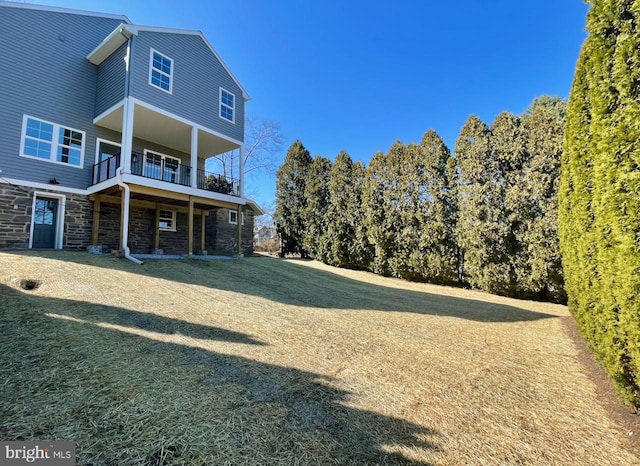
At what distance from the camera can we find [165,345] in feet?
11.9

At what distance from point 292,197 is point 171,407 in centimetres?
1640

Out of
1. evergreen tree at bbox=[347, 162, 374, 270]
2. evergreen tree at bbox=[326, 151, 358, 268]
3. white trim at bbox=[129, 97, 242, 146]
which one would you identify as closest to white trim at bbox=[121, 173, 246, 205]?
white trim at bbox=[129, 97, 242, 146]

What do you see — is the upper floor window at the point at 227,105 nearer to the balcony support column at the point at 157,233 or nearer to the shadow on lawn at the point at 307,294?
the balcony support column at the point at 157,233

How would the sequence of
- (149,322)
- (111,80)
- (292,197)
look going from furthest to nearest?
(292,197) < (111,80) < (149,322)

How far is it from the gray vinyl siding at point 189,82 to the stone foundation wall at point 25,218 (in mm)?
4430

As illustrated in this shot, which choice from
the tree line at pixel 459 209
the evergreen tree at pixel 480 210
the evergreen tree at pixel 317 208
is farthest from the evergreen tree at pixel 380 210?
the evergreen tree at pixel 480 210

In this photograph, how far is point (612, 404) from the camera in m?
3.03

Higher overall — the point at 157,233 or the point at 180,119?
the point at 180,119

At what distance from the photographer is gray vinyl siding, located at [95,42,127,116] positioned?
1015cm

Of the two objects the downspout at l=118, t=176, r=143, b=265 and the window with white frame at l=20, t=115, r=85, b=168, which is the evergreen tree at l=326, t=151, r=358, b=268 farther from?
the window with white frame at l=20, t=115, r=85, b=168

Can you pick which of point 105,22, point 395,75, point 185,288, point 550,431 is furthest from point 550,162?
point 105,22

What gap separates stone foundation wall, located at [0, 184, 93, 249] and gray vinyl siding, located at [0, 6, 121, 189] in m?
0.47

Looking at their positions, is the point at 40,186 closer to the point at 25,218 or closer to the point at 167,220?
the point at 25,218

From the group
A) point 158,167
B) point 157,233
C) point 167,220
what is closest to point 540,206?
point 157,233
